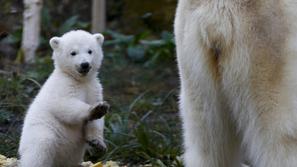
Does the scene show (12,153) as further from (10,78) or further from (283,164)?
(283,164)

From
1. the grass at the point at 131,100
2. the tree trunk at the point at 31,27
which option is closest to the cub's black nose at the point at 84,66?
the grass at the point at 131,100

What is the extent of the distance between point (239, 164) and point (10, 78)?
3683 mm

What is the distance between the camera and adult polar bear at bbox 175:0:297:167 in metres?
3.21

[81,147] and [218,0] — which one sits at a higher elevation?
[218,0]

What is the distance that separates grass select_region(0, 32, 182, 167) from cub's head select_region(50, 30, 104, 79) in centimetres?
87

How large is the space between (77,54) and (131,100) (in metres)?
2.95

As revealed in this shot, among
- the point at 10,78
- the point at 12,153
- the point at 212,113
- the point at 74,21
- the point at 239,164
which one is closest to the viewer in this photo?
the point at 212,113

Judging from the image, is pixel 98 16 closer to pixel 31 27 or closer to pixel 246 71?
pixel 31 27

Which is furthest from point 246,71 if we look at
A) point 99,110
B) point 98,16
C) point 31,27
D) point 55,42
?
point 98,16

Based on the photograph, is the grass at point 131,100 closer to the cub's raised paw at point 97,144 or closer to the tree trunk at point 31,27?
the tree trunk at point 31,27

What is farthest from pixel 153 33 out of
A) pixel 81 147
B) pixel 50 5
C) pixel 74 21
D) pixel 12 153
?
pixel 81 147

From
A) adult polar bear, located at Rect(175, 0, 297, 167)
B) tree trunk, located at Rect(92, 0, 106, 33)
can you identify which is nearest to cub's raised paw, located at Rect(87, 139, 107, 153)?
adult polar bear, located at Rect(175, 0, 297, 167)

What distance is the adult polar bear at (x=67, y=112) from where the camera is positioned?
14.0ft

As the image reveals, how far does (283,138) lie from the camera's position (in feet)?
10.5
